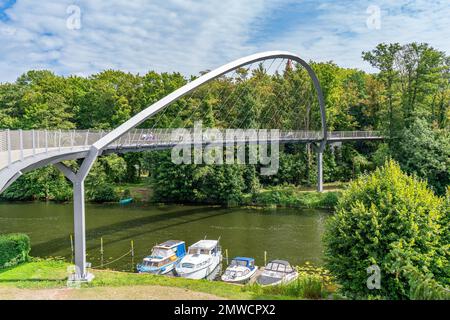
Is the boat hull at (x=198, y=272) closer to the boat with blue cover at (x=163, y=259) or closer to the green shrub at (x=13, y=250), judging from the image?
the boat with blue cover at (x=163, y=259)

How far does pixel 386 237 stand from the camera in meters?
10.4

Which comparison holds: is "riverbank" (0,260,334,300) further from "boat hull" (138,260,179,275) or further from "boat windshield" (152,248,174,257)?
"boat windshield" (152,248,174,257)

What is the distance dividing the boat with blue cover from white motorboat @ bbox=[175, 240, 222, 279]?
69 cm

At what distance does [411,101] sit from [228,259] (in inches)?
1092

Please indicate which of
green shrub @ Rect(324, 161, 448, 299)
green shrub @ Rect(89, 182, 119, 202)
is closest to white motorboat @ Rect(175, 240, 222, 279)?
green shrub @ Rect(324, 161, 448, 299)

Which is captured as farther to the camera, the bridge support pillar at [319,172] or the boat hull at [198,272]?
the bridge support pillar at [319,172]

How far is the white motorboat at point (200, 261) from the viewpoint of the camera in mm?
16531

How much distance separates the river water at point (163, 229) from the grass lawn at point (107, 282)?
3825 millimetres

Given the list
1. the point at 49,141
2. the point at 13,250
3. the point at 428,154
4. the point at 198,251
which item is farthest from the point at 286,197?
the point at 49,141

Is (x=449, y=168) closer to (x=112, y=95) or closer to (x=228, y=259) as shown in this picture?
(x=228, y=259)

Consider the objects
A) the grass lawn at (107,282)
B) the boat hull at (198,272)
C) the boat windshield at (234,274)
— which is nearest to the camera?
the grass lawn at (107,282)

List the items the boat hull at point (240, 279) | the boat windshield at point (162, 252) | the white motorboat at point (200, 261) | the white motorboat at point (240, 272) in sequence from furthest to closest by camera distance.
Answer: the boat windshield at point (162, 252) < the white motorboat at point (200, 261) < the white motorboat at point (240, 272) < the boat hull at point (240, 279)

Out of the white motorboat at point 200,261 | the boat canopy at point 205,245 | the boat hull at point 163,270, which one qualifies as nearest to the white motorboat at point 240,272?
the white motorboat at point 200,261

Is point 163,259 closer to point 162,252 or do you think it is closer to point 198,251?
point 162,252
